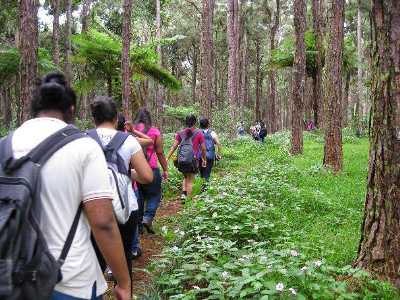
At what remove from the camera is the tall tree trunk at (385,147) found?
4336 mm

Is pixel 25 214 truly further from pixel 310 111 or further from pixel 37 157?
pixel 310 111

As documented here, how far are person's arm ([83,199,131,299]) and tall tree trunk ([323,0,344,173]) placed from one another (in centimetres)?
1072

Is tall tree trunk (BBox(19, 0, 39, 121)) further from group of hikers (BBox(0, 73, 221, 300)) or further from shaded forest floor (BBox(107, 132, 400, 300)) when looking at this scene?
group of hikers (BBox(0, 73, 221, 300))

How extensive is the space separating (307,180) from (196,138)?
3003 mm

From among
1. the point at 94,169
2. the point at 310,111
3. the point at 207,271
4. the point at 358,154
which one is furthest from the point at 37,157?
the point at 310,111

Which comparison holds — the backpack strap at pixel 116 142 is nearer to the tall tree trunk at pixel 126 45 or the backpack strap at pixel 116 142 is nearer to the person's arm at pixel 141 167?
the person's arm at pixel 141 167

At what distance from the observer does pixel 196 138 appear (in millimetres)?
10062

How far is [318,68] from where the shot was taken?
93.2 ft

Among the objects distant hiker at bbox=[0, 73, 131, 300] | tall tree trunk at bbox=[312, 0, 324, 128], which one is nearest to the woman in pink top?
distant hiker at bbox=[0, 73, 131, 300]

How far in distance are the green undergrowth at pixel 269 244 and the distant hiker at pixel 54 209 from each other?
1.70 meters

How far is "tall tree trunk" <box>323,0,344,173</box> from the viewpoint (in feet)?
41.5

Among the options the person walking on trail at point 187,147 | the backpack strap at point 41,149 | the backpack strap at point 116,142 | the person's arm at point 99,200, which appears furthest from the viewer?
the person walking on trail at point 187,147

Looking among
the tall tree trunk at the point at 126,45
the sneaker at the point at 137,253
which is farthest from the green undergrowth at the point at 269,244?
the tall tree trunk at the point at 126,45

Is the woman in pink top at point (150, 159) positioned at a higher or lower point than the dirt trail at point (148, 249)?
higher
